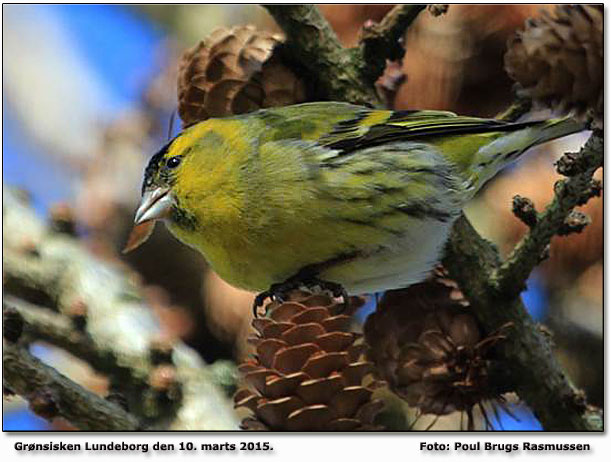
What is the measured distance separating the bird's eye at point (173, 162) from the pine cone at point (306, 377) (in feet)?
0.73

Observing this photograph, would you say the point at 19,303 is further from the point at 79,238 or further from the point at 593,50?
the point at 593,50

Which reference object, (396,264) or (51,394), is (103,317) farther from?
(396,264)

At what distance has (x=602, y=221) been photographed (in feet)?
4.04

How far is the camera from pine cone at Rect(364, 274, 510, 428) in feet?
3.43

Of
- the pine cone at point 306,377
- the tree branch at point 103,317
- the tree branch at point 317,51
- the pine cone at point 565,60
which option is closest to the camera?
the pine cone at point 565,60

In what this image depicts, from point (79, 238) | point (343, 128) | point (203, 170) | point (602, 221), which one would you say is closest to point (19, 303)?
point (79, 238)

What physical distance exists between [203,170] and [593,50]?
0.46m

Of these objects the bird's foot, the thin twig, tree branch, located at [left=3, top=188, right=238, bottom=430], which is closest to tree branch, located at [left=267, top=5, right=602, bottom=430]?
the bird's foot

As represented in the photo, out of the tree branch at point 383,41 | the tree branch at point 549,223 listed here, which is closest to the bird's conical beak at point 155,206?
the tree branch at point 383,41

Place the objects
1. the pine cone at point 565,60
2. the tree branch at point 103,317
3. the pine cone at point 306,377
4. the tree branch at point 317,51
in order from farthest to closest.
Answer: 1. the tree branch at point 103,317
2. the tree branch at point 317,51
3. the pine cone at point 306,377
4. the pine cone at point 565,60

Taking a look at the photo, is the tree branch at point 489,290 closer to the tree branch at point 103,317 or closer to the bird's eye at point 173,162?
the bird's eye at point 173,162

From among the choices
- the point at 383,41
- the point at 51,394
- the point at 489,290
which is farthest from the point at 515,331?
the point at 51,394

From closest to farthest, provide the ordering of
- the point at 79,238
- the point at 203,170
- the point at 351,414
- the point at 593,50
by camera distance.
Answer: the point at 593,50 < the point at 351,414 < the point at 203,170 < the point at 79,238

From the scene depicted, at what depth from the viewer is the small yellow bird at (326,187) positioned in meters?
1.01
